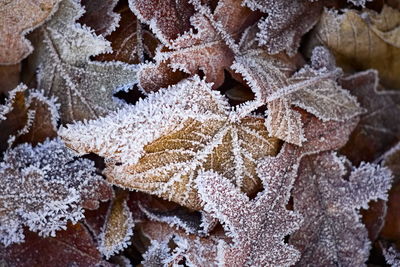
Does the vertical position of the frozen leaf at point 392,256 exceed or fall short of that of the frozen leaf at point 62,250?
it falls short

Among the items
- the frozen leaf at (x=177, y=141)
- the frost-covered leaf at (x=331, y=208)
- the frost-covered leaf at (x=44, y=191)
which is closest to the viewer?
the frozen leaf at (x=177, y=141)

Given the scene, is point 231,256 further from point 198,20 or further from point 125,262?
point 198,20

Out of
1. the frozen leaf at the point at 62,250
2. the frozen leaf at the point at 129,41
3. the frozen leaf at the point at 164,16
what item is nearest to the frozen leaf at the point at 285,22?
the frozen leaf at the point at 164,16

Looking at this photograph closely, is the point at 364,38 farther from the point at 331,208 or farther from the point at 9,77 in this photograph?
the point at 9,77

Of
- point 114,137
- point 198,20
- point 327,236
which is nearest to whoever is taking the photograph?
point 114,137

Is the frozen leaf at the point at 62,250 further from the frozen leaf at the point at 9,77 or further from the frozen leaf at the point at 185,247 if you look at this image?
the frozen leaf at the point at 9,77

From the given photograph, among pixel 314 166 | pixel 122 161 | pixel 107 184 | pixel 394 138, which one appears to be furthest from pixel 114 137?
pixel 394 138

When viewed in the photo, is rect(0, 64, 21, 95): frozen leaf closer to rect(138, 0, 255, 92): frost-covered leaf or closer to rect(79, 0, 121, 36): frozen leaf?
rect(79, 0, 121, 36): frozen leaf
